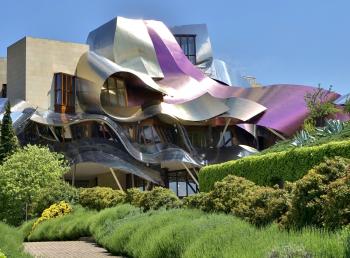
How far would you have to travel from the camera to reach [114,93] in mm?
49281

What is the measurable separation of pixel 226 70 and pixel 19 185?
135ft

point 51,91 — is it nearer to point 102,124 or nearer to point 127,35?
point 102,124

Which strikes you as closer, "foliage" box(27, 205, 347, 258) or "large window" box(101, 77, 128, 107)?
"foliage" box(27, 205, 347, 258)

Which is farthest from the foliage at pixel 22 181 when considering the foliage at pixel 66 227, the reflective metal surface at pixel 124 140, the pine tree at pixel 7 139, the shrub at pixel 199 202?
the shrub at pixel 199 202

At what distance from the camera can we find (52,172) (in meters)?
30.9

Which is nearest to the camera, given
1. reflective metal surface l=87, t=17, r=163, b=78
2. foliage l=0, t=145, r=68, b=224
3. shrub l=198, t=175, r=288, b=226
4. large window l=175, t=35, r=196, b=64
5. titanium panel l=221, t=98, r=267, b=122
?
shrub l=198, t=175, r=288, b=226

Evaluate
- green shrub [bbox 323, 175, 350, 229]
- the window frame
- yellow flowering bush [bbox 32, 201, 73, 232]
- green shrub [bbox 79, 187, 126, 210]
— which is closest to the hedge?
green shrub [bbox 79, 187, 126, 210]

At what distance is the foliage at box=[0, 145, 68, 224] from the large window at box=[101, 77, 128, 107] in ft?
58.9

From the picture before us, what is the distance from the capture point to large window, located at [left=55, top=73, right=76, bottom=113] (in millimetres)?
46562

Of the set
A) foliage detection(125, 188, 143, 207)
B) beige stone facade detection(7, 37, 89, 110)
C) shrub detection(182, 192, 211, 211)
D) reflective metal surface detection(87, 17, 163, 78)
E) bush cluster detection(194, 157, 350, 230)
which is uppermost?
reflective metal surface detection(87, 17, 163, 78)

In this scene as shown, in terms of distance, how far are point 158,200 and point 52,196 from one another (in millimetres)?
10960

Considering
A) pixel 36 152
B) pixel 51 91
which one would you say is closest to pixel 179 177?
pixel 51 91

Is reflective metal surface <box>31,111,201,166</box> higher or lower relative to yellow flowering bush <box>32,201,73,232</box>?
higher

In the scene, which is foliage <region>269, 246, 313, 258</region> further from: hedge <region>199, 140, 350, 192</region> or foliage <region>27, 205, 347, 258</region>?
hedge <region>199, 140, 350, 192</region>
